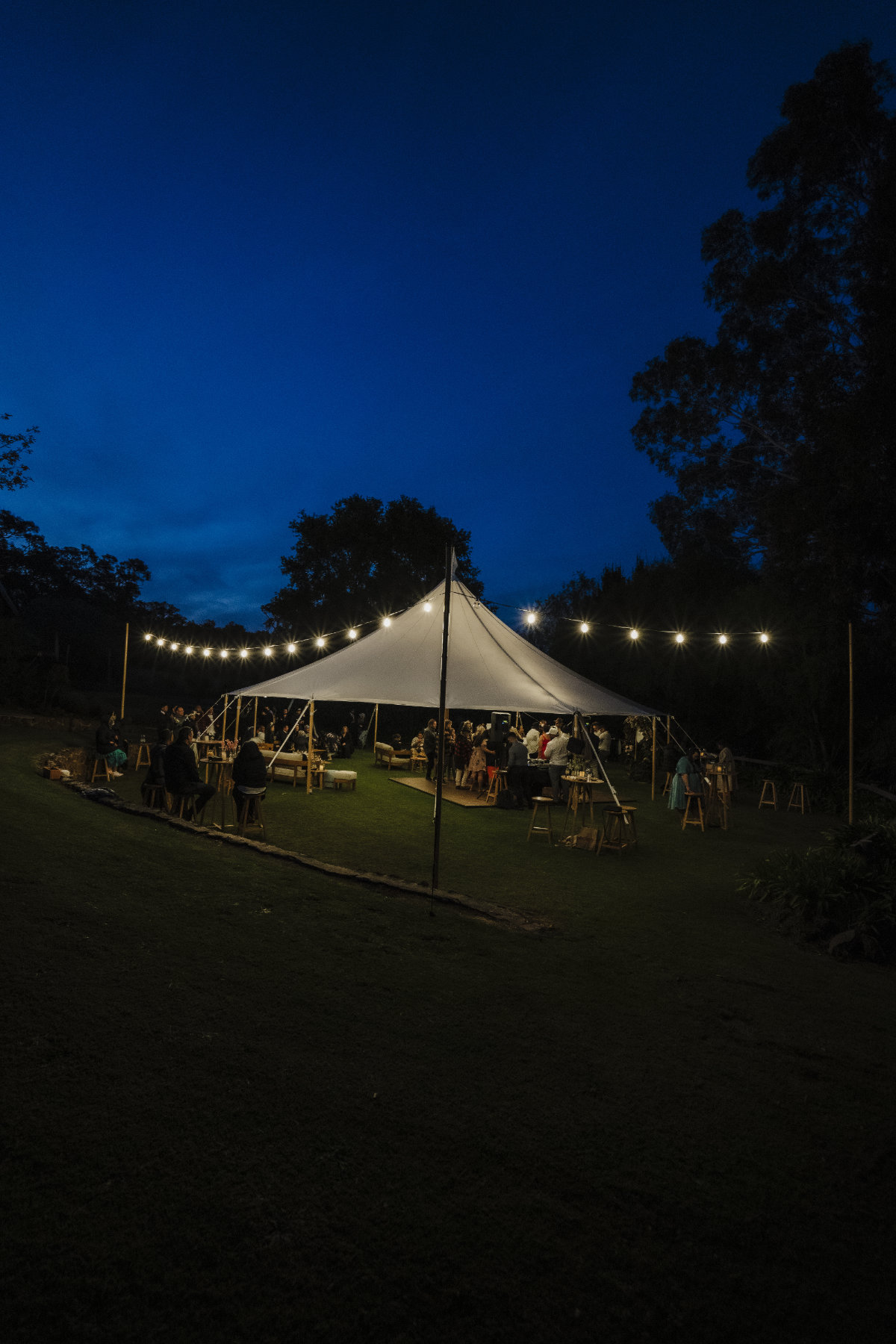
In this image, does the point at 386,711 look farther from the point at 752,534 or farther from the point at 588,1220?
the point at 588,1220

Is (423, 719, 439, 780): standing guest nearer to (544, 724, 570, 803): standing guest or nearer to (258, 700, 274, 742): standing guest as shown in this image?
(544, 724, 570, 803): standing guest

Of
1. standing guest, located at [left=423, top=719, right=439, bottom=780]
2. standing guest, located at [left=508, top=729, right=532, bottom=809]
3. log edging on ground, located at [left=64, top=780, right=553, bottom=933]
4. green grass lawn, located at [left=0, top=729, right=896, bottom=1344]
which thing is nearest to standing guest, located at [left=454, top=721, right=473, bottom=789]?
standing guest, located at [left=423, top=719, right=439, bottom=780]

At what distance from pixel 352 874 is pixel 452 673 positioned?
438cm

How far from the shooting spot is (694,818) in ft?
34.7

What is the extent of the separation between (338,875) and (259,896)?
105cm

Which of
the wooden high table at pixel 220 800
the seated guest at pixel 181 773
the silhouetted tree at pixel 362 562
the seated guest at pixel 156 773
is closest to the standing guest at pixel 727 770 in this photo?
the wooden high table at pixel 220 800

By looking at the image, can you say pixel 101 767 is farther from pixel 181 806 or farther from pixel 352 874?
pixel 352 874

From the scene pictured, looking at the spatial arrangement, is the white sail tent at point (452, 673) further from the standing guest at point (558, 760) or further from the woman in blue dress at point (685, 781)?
the standing guest at point (558, 760)

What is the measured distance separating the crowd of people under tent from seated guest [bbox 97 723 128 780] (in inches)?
0.6

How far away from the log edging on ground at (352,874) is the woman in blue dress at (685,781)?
5.15m

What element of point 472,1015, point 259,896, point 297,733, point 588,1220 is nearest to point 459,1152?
point 588,1220

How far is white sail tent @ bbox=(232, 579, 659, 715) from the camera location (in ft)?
32.3

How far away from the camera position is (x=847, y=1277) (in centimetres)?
201

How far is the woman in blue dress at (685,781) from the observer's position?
10.2 m
